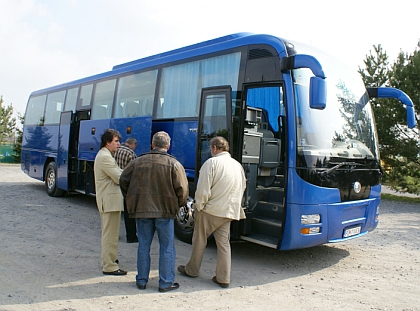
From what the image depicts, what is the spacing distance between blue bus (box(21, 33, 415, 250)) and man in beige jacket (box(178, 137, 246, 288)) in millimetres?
868

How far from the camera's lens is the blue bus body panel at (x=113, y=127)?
811 cm

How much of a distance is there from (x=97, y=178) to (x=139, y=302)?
71.5 inches

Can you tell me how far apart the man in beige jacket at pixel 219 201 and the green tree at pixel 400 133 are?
1086 centimetres

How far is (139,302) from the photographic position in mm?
4430

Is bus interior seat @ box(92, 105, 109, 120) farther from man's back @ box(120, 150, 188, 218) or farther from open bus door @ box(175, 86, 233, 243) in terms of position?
man's back @ box(120, 150, 188, 218)

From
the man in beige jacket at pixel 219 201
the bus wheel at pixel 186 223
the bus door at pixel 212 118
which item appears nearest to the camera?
the man in beige jacket at pixel 219 201

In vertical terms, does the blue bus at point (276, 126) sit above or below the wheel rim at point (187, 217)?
above

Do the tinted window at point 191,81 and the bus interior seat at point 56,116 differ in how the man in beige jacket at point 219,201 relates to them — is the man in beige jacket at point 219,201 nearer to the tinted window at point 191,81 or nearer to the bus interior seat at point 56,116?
the tinted window at point 191,81

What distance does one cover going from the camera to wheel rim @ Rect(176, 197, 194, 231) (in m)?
7.24

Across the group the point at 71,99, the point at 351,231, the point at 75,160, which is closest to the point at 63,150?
the point at 75,160

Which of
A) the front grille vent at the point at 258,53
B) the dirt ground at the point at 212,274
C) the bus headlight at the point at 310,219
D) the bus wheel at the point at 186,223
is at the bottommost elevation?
the dirt ground at the point at 212,274

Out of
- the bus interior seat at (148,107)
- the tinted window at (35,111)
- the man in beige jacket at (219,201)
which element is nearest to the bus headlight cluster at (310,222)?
the man in beige jacket at (219,201)

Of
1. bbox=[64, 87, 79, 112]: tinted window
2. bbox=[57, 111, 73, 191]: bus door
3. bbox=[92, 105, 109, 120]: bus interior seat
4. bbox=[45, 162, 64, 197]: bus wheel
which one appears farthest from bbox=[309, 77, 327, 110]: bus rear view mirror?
bbox=[45, 162, 64, 197]: bus wheel

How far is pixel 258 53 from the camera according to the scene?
621cm
